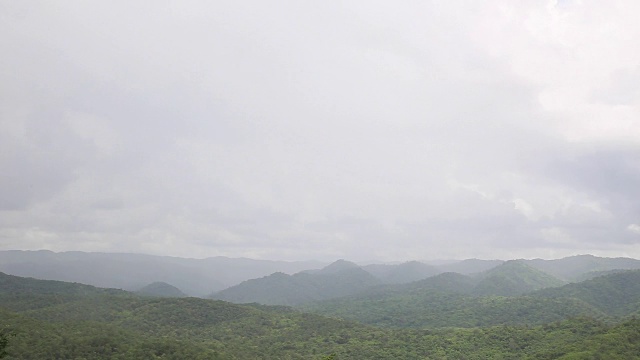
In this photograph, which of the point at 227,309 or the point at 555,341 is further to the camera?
the point at 227,309

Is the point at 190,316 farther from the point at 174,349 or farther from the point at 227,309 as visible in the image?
the point at 174,349

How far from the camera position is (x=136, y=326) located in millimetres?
144125

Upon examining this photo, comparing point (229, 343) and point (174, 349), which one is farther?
point (229, 343)

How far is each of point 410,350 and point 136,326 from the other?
Answer: 90.5m

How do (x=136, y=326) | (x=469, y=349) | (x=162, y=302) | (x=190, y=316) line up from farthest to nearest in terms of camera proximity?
(x=162, y=302)
(x=190, y=316)
(x=136, y=326)
(x=469, y=349)

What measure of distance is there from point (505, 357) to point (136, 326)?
380 feet

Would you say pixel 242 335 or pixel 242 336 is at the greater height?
pixel 242 335

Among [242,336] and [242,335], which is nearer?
[242,336]

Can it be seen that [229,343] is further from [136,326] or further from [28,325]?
[28,325]

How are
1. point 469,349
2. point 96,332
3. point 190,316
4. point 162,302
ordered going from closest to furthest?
point 96,332, point 469,349, point 190,316, point 162,302

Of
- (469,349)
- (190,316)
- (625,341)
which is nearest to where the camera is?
(625,341)

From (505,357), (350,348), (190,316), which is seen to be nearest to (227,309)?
(190,316)

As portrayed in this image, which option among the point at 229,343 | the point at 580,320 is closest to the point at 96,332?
the point at 229,343

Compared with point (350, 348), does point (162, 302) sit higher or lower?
higher
